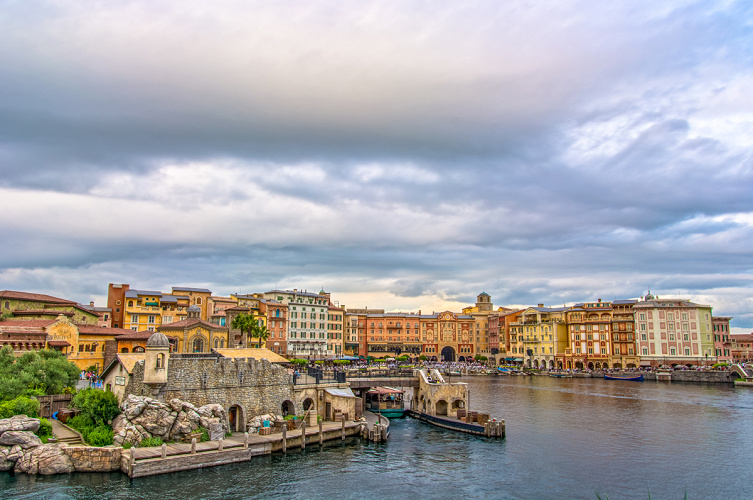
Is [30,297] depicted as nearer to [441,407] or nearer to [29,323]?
[29,323]

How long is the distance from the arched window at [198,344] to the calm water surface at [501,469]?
130 feet

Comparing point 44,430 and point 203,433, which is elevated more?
point 44,430

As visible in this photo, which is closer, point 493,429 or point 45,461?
point 45,461

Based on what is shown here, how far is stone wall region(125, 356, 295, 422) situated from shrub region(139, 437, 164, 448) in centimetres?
369

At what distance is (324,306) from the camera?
473 ft

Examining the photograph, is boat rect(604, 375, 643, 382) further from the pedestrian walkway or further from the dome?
the pedestrian walkway

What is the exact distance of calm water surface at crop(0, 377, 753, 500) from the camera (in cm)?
3700

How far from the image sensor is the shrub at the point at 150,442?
4164 cm

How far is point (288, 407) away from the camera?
5378 centimetres

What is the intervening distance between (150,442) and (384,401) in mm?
33614

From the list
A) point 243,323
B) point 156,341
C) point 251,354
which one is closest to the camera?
point 156,341

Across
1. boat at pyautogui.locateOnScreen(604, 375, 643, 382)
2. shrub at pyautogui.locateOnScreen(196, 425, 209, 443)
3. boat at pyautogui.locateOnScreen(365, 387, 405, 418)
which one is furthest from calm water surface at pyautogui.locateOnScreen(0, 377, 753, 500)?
boat at pyautogui.locateOnScreen(604, 375, 643, 382)

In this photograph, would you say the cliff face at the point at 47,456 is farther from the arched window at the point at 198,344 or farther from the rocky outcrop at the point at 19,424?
the arched window at the point at 198,344

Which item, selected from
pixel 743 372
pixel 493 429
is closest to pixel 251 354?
pixel 493 429
